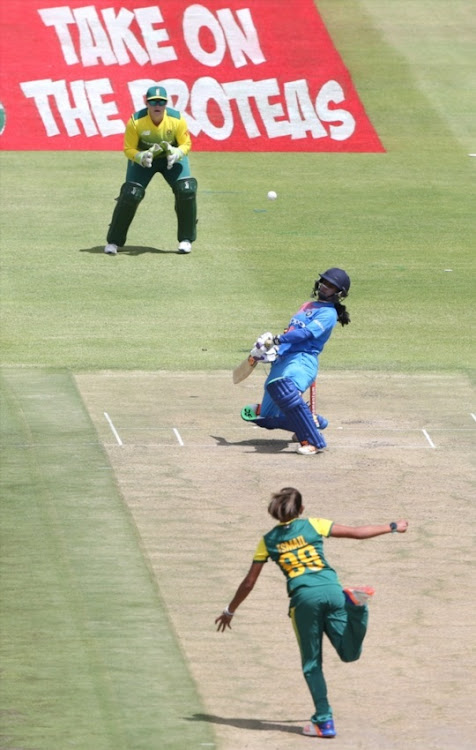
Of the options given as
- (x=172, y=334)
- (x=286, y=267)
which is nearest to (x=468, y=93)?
(x=286, y=267)

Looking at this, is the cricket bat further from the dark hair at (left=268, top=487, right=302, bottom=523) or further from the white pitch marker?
the dark hair at (left=268, top=487, right=302, bottom=523)

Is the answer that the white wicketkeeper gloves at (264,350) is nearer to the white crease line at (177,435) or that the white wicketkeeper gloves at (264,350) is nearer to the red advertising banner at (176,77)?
the white crease line at (177,435)

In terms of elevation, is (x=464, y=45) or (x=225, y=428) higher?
(x=225, y=428)

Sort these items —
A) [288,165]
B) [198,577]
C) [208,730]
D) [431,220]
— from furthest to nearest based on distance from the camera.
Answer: [288,165], [431,220], [198,577], [208,730]

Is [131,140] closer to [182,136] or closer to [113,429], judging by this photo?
[182,136]

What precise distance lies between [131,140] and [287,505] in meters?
14.5

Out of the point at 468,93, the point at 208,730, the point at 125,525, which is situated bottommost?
the point at 468,93

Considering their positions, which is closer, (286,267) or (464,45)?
(286,267)

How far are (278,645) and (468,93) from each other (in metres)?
22.2

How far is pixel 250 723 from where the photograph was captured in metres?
11.2

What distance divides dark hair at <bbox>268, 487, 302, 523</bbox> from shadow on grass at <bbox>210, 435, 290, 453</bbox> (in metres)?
6.60

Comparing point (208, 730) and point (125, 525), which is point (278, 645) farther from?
point (125, 525)

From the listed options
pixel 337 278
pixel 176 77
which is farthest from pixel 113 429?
pixel 176 77

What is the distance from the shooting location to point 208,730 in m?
11.1
